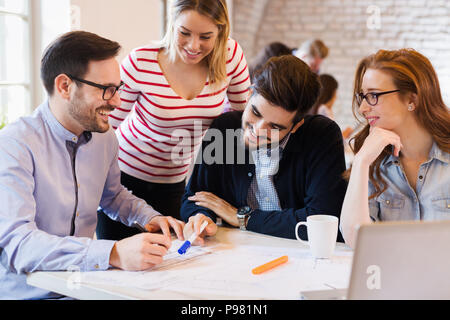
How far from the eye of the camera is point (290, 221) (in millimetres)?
1621

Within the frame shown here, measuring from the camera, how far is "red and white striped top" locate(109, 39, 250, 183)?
2010 mm

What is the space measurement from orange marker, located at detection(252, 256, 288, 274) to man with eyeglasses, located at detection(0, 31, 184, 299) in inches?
9.5

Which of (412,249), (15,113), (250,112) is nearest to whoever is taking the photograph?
(412,249)

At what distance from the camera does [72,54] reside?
58.6 inches

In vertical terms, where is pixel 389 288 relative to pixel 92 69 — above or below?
below

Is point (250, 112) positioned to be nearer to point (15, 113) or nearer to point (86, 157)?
point (86, 157)

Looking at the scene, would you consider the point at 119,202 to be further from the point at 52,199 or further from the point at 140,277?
the point at 140,277

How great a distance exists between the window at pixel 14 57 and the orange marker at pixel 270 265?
6.06 feet

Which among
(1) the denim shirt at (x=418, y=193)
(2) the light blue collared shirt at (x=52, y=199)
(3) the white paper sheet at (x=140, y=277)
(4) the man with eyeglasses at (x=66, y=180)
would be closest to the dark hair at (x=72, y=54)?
(4) the man with eyeglasses at (x=66, y=180)

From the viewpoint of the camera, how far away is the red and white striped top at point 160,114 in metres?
2.01
